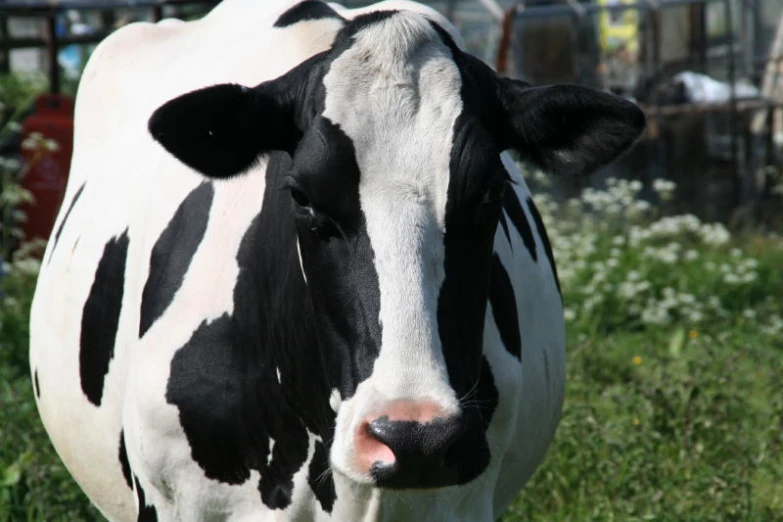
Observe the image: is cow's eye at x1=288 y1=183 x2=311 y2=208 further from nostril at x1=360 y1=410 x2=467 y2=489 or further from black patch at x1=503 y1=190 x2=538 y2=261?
black patch at x1=503 y1=190 x2=538 y2=261

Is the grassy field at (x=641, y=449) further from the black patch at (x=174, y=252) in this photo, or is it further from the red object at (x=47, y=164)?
the red object at (x=47, y=164)

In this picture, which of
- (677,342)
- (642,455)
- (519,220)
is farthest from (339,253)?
(677,342)

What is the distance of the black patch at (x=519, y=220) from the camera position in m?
4.11

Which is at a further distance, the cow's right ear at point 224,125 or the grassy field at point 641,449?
the grassy field at point 641,449

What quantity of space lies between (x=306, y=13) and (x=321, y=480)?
1.32m

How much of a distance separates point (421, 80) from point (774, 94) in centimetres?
1102

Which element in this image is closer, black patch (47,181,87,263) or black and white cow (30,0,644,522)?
black and white cow (30,0,644,522)

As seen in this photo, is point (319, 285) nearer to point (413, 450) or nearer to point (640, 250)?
point (413, 450)

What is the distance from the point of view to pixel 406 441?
2.50 m

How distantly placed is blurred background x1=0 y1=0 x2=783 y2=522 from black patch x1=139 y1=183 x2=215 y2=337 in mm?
1534

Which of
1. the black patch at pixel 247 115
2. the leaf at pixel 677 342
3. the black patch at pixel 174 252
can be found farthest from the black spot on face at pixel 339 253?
the leaf at pixel 677 342

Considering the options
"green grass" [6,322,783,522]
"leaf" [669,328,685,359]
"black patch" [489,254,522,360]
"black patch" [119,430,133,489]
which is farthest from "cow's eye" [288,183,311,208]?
"leaf" [669,328,685,359]

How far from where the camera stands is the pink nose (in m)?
2.50

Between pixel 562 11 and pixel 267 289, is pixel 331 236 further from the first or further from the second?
pixel 562 11
